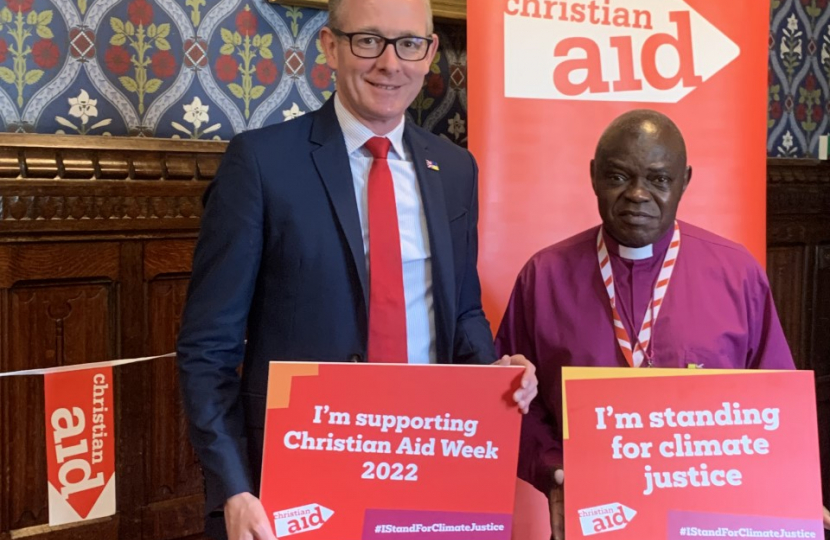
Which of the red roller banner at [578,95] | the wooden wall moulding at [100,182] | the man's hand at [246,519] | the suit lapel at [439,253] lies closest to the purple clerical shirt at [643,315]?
the suit lapel at [439,253]

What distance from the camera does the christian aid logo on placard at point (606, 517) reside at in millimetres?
1376

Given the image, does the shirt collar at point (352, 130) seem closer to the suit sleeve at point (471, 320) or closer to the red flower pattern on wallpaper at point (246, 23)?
the suit sleeve at point (471, 320)

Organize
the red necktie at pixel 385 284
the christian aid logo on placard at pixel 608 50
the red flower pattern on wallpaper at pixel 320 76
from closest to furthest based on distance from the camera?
the red necktie at pixel 385 284
the christian aid logo on placard at pixel 608 50
the red flower pattern on wallpaper at pixel 320 76

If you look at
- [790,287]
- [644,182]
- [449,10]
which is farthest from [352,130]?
[790,287]

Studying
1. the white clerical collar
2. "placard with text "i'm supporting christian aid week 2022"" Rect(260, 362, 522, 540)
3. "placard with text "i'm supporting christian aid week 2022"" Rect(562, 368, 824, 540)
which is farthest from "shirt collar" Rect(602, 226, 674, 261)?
"placard with text "i'm supporting christian aid week 2022"" Rect(260, 362, 522, 540)

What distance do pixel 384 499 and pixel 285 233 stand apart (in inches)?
19.3

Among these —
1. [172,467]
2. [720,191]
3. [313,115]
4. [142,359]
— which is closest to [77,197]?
[142,359]

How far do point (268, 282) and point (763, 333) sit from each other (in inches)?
39.4

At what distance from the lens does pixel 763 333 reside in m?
1.68

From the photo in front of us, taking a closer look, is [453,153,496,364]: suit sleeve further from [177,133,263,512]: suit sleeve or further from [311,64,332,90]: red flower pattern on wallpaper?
[311,64,332,90]: red flower pattern on wallpaper

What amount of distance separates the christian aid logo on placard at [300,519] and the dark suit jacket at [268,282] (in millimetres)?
80

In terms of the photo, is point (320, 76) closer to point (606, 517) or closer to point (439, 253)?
point (439, 253)

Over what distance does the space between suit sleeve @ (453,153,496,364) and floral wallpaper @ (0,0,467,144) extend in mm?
1501

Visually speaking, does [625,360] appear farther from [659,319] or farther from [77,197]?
[77,197]
